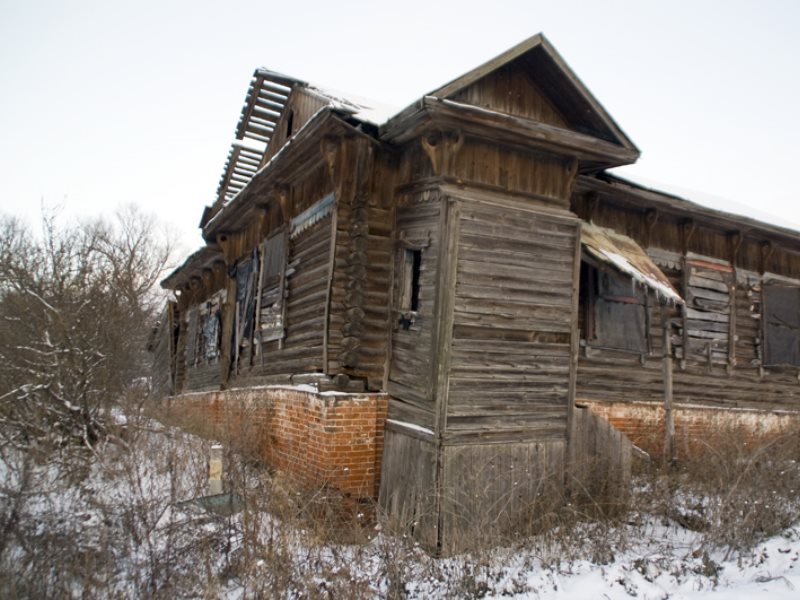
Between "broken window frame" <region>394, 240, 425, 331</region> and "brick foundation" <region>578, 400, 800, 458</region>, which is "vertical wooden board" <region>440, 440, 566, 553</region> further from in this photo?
"brick foundation" <region>578, 400, 800, 458</region>

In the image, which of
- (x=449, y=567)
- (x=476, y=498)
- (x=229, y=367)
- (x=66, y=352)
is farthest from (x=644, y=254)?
(x=66, y=352)

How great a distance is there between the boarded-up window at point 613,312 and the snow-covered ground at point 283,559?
13.6 ft

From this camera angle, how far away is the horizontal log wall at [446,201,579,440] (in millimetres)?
6938

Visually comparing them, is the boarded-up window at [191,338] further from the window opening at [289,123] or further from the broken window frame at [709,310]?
the broken window frame at [709,310]

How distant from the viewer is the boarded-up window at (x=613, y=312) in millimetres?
9695

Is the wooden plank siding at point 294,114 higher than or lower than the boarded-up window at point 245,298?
higher

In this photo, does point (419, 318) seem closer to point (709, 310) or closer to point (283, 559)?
point (283, 559)

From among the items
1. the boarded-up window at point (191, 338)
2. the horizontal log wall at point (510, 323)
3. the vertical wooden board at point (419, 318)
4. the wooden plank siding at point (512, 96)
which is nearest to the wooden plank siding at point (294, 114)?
the wooden plank siding at point (512, 96)

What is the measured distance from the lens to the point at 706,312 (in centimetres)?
1147

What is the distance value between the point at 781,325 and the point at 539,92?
27.1 feet

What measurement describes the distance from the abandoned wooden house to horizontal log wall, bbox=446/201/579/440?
0.06ft

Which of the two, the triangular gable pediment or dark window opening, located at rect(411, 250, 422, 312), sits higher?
the triangular gable pediment

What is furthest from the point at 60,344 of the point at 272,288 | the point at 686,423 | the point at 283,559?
the point at 686,423

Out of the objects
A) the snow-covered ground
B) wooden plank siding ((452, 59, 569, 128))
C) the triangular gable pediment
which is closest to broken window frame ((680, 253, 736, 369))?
the triangular gable pediment
